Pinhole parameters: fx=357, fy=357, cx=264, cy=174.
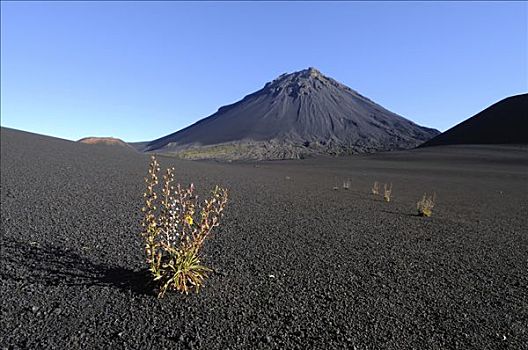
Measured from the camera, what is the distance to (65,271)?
3.37 m

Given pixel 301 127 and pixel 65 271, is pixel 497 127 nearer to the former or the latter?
pixel 301 127

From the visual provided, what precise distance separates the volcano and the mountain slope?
1914cm

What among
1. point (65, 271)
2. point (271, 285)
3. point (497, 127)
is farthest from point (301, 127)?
point (65, 271)

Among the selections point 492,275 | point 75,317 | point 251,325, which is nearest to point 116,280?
point 75,317

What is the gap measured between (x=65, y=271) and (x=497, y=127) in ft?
231

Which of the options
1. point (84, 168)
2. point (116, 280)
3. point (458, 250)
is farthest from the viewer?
point (84, 168)

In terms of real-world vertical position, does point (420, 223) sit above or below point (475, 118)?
below

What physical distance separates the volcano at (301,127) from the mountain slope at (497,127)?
1914 cm

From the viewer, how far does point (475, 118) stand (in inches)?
2726

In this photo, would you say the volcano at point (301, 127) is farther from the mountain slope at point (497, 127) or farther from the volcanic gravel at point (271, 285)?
the volcanic gravel at point (271, 285)

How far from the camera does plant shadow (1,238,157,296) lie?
3.13m

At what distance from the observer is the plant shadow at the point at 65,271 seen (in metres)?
3.13

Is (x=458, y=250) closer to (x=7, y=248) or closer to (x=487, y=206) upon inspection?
(x=7, y=248)

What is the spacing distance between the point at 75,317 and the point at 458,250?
461cm
